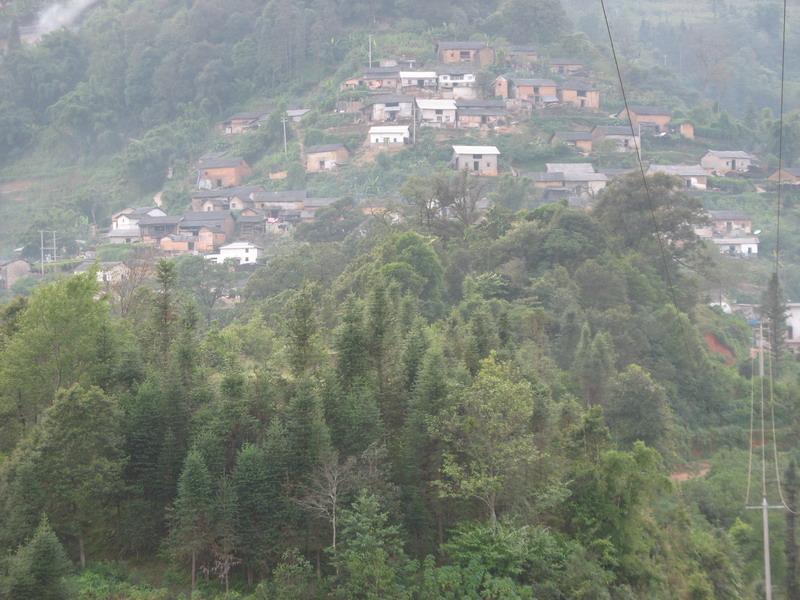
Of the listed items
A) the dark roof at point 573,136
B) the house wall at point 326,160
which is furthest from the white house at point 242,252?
the dark roof at point 573,136

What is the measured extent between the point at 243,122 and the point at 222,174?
7698 millimetres

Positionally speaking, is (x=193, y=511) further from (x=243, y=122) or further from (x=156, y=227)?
(x=243, y=122)

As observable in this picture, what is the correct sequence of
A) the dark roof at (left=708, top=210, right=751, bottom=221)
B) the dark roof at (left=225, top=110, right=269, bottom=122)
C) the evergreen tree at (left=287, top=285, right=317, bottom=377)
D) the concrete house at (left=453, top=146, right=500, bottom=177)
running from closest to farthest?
the evergreen tree at (left=287, top=285, right=317, bottom=377)
the dark roof at (left=708, top=210, right=751, bottom=221)
the concrete house at (left=453, top=146, right=500, bottom=177)
the dark roof at (left=225, top=110, right=269, bottom=122)

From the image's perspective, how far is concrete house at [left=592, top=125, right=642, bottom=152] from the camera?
50500 millimetres

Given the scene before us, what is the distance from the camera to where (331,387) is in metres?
14.4

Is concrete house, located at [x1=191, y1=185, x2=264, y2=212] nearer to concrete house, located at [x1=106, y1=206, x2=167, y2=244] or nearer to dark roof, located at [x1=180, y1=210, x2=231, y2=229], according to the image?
concrete house, located at [x1=106, y1=206, x2=167, y2=244]

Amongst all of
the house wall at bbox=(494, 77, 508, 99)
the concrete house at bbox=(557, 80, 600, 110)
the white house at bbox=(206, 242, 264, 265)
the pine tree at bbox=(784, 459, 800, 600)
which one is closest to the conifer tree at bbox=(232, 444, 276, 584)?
the pine tree at bbox=(784, 459, 800, 600)

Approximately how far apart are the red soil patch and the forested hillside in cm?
42

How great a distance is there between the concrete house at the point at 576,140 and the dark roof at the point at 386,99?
8.52 meters

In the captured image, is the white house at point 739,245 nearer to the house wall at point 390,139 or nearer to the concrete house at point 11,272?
the house wall at point 390,139

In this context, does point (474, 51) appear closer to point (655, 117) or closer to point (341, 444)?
point (655, 117)

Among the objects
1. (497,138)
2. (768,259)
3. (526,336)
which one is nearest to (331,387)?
(526,336)

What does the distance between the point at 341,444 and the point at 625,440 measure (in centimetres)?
921

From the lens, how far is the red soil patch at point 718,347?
A: 29480mm
